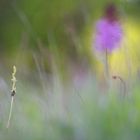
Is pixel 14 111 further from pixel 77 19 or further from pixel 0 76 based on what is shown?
pixel 77 19

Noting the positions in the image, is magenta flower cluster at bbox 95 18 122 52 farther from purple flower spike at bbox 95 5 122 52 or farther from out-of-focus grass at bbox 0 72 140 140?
out-of-focus grass at bbox 0 72 140 140

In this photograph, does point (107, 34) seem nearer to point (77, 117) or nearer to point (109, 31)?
point (109, 31)

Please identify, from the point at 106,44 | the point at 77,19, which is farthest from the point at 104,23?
the point at 77,19

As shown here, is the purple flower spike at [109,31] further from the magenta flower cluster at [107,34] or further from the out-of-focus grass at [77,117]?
the out-of-focus grass at [77,117]

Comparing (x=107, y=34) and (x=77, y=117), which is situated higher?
(x=107, y=34)

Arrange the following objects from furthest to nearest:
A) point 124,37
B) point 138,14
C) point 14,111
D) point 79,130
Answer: point 138,14
point 124,37
point 14,111
point 79,130

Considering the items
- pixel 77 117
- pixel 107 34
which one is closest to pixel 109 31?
pixel 107 34

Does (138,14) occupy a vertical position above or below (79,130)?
above
